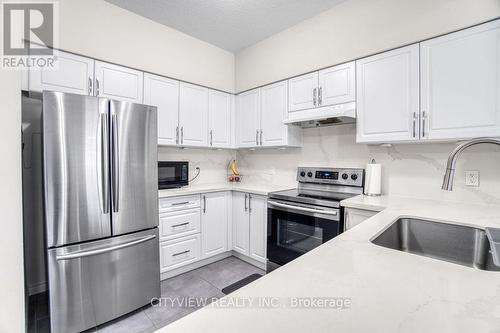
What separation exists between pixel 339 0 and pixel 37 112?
115 inches

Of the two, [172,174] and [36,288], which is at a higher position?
[172,174]

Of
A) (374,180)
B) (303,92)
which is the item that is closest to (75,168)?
(303,92)

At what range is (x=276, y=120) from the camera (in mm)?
2744

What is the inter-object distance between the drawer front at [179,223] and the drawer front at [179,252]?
0.21 feet

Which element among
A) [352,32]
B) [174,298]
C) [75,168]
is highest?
[352,32]

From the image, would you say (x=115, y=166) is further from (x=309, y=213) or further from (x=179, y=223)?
(x=309, y=213)

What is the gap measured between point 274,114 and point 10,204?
2304mm

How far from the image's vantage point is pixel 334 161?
99.5 inches

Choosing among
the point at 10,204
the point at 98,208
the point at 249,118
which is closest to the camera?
the point at 10,204

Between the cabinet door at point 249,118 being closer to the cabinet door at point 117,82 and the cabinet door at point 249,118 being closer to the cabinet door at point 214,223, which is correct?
the cabinet door at point 214,223

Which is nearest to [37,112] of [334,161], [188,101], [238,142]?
[188,101]

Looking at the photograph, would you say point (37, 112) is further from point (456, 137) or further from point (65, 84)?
point (456, 137)

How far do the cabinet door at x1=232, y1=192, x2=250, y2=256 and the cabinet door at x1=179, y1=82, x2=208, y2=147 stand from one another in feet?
2.62

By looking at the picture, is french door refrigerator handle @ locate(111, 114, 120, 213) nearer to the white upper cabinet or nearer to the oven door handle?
the oven door handle
